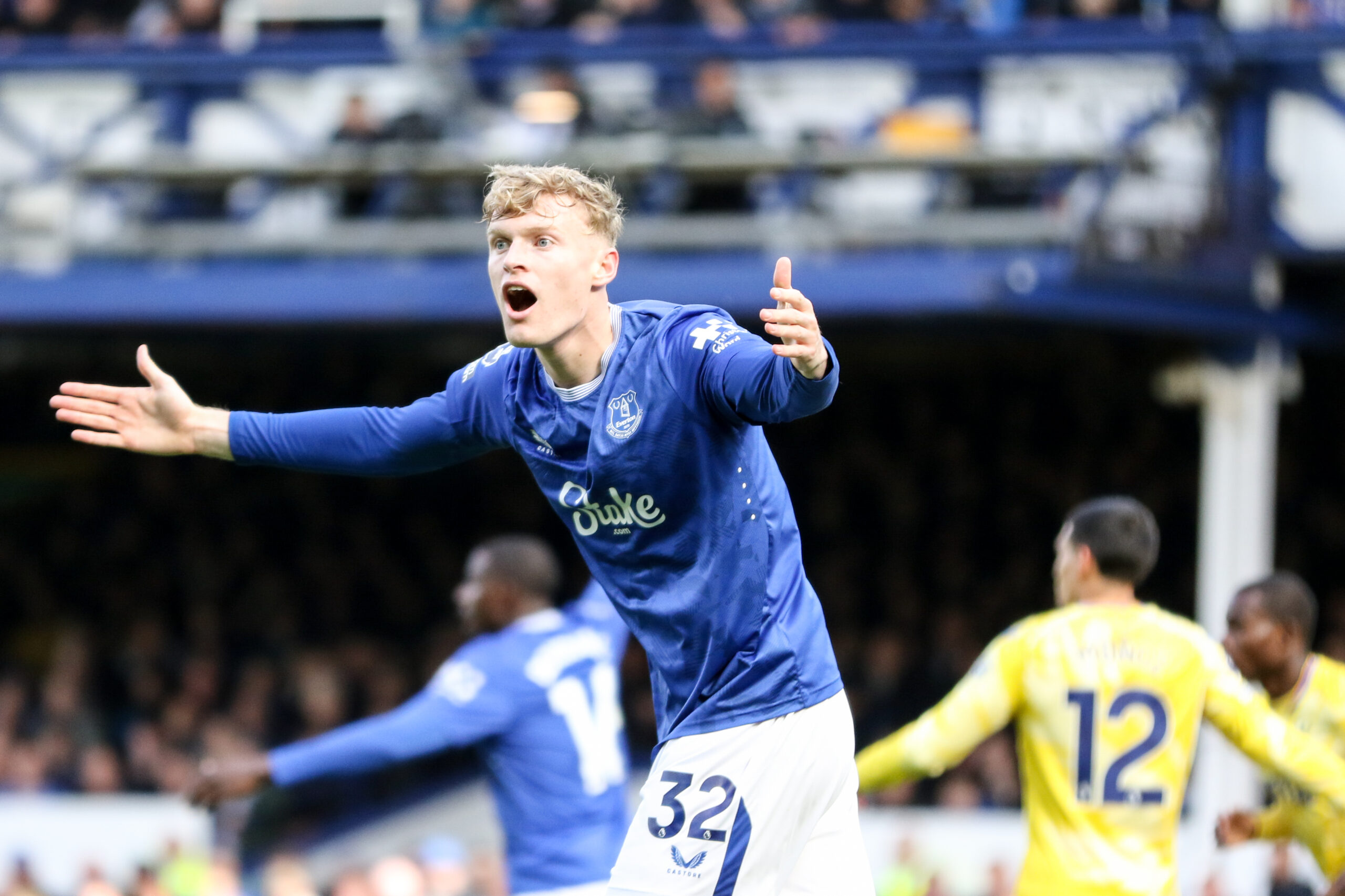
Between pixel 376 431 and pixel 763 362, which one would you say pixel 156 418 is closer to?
pixel 376 431

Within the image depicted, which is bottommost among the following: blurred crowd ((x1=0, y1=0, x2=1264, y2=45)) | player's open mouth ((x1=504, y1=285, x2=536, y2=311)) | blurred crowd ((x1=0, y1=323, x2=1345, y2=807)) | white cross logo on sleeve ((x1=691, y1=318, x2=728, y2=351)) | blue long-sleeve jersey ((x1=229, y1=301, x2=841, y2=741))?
blurred crowd ((x1=0, y1=323, x2=1345, y2=807))

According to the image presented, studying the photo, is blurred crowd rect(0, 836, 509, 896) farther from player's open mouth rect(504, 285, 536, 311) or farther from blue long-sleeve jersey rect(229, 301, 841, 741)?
player's open mouth rect(504, 285, 536, 311)

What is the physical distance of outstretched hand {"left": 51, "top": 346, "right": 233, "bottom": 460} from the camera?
4465mm

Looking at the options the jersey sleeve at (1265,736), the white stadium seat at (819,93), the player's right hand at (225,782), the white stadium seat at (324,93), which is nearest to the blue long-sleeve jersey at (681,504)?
the player's right hand at (225,782)

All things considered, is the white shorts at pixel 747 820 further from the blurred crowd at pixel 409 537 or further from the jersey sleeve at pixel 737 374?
the blurred crowd at pixel 409 537

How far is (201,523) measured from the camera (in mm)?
14859

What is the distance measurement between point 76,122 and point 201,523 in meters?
3.50

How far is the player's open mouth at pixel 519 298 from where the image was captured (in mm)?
4250

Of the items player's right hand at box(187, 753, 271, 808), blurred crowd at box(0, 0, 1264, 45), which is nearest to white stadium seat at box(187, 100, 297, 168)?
blurred crowd at box(0, 0, 1264, 45)

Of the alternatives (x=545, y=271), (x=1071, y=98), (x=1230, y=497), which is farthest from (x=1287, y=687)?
(x=1071, y=98)

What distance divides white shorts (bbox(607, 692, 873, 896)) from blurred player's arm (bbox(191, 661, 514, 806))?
5.07 feet

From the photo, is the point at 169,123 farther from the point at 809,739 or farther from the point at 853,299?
the point at 809,739

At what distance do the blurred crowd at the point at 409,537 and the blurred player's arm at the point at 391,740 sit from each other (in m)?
5.62

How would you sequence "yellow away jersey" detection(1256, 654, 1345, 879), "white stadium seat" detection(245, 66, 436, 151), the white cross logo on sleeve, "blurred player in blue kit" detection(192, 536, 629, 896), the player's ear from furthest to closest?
"white stadium seat" detection(245, 66, 436, 151) → "blurred player in blue kit" detection(192, 536, 629, 896) → "yellow away jersey" detection(1256, 654, 1345, 879) → the player's ear → the white cross logo on sleeve
